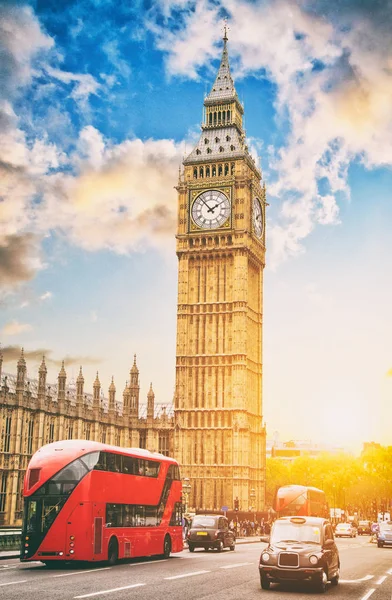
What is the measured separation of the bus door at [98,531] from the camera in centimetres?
2759

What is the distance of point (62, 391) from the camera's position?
75688 mm

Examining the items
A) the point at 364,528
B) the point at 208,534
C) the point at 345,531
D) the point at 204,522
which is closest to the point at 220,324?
the point at 345,531

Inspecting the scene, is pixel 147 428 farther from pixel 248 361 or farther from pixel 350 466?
pixel 350 466

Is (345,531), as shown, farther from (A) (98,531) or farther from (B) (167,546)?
(A) (98,531)

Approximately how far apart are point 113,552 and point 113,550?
72 mm

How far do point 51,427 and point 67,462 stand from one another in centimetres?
4771

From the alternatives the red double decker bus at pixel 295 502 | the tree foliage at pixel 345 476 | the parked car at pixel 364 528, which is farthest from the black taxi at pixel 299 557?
the tree foliage at pixel 345 476

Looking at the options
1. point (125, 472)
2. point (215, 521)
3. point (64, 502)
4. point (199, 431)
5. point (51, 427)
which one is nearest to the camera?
point (64, 502)

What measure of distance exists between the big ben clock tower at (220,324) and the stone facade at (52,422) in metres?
5.61

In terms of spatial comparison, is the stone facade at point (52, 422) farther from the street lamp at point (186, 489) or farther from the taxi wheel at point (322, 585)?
the taxi wheel at point (322, 585)

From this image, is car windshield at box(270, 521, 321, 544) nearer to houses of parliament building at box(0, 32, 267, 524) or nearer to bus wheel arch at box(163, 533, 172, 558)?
bus wheel arch at box(163, 533, 172, 558)

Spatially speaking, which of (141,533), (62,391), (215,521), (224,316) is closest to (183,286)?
(224,316)

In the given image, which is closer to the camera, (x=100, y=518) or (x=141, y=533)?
(x=100, y=518)

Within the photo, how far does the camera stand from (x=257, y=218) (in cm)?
9662
